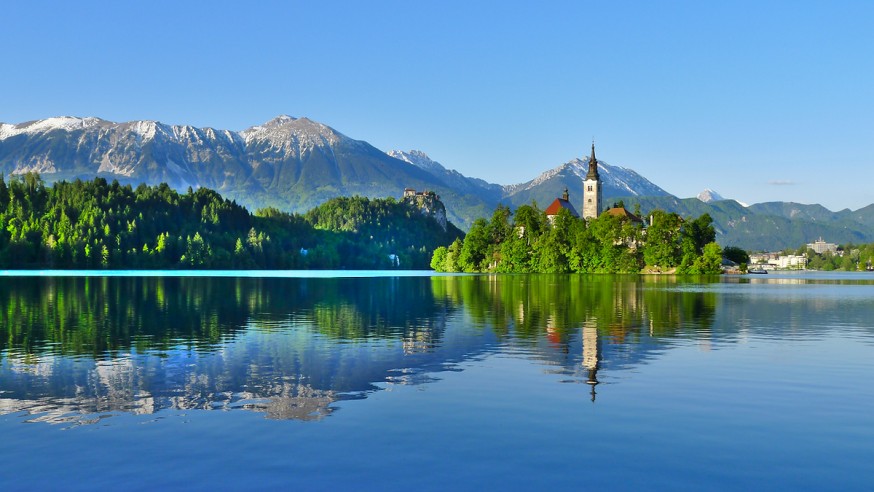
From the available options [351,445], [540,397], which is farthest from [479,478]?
[540,397]

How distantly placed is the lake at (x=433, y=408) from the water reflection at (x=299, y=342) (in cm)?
19

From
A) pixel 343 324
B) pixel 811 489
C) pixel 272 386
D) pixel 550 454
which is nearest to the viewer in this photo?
pixel 811 489

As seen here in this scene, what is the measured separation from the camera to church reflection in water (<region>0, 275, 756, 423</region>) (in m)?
26.3

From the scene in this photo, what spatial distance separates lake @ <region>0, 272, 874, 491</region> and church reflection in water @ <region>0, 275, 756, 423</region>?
175 mm

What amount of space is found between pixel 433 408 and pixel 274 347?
57.5 feet

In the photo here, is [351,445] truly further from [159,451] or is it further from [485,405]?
[485,405]

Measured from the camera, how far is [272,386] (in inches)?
1115

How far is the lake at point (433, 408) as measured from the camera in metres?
17.7

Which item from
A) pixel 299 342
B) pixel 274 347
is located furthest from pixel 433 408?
pixel 299 342

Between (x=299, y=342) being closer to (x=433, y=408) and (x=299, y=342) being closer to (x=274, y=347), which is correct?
(x=274, y=347)

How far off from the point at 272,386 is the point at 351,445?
9.20 meters

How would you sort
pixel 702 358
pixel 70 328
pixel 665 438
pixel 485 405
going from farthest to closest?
pixel 70 328, pixel 702 358, pixel 485 405, pixel 665 438

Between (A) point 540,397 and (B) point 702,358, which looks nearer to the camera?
(A) point 540,397

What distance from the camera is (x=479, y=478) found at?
17.3 meters
